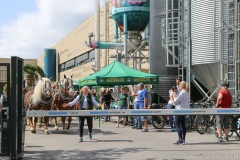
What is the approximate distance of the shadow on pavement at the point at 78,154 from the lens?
9.76m

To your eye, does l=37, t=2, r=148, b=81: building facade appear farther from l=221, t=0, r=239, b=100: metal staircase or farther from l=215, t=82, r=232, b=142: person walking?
l=215, t=82, r=232, b=142: person walking

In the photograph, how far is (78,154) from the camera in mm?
10273

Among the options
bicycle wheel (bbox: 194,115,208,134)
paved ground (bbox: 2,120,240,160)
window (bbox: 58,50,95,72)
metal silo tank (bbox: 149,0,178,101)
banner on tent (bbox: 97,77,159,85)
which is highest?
window (bbox: 58,50,95,72)

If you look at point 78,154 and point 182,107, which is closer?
point 78,154

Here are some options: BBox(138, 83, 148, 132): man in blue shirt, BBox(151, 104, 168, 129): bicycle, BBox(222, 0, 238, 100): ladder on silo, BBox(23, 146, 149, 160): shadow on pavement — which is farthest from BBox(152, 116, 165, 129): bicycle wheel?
BBox(23, 146, 149, 160): shadow on pavement

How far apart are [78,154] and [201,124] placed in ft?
21.3

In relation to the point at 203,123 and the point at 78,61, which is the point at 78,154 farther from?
the point at 78,61

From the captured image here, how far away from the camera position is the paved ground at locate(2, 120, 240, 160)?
985cm

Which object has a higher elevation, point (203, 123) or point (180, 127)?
point (180, 127)

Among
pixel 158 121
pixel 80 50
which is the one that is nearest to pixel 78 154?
pixel 158 121

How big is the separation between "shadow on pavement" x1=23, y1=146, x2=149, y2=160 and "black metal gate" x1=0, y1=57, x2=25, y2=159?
77cm

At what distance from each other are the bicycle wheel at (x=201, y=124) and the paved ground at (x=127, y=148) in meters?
0.87

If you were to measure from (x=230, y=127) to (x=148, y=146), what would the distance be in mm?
3298

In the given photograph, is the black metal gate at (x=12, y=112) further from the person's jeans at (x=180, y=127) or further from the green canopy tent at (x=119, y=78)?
the green canopy tent at (x=119, y=78)
